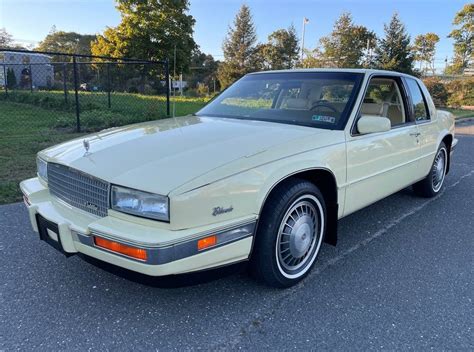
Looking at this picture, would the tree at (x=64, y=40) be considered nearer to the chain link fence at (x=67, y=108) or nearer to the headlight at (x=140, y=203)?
the chain link fence at (x=67, y=108)

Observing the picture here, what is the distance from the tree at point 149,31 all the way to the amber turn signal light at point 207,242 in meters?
28.9

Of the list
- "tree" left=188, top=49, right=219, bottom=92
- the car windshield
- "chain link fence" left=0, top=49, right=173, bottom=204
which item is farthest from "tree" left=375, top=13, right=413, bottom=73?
the car windshield

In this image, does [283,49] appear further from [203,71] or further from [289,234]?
[289,234]

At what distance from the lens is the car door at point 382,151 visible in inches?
124

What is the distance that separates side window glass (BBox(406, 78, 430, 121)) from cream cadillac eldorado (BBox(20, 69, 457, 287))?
1.31ft

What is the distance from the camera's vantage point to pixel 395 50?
32250 mm

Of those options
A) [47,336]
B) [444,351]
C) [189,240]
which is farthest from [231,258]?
[444,351]

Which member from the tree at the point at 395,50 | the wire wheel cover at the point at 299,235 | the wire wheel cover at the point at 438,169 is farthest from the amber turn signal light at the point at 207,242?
the tree at the point at 395,50

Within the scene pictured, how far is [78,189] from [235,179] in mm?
1039

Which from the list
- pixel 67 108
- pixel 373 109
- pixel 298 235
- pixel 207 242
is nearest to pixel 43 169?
pixel 207 242

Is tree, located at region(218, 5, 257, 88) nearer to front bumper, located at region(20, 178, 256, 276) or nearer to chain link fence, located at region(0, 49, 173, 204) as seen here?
chain link fence, located at region(0, 49, 173, 204)

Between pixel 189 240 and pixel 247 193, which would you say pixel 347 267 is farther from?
pixel 189 240

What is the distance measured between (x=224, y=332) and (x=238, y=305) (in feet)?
0.96

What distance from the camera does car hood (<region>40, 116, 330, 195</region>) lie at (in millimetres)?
2184
